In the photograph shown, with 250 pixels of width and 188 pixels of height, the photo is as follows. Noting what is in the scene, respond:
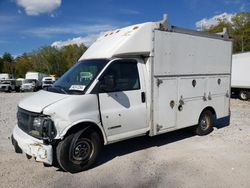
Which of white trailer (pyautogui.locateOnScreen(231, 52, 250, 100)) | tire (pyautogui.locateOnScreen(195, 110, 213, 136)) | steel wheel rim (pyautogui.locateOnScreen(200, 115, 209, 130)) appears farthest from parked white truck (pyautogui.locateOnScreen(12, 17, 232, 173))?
white trailer (pyautogui.locateOnScreen(231, 52, 250, 100))

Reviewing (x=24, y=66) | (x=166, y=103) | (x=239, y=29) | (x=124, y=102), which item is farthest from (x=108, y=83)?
(x=24, y=66)

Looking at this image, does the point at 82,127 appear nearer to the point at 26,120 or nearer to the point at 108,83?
the point at 108,83

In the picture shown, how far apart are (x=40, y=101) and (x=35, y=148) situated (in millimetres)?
896

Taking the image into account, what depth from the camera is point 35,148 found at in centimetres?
478

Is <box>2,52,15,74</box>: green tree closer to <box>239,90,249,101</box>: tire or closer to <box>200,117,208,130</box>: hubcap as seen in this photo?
<box>239,90,249,101</box>: tire

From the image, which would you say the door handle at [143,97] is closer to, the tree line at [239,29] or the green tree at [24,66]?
the tree line at [239,29]

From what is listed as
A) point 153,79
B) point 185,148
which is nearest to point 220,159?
point 185,148

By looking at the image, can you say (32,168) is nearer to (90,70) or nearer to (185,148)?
(90,70)

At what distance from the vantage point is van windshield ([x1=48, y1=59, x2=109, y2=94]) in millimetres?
5272

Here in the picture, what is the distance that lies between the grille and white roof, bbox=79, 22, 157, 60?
186 cm

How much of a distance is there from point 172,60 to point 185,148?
221 cm

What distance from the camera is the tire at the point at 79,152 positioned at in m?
4.86

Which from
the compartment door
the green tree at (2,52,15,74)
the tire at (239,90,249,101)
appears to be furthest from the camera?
the green tree at (2,52,15,74)

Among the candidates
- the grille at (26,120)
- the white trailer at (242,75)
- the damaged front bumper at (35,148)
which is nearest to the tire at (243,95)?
the white trailer at (242,75)
